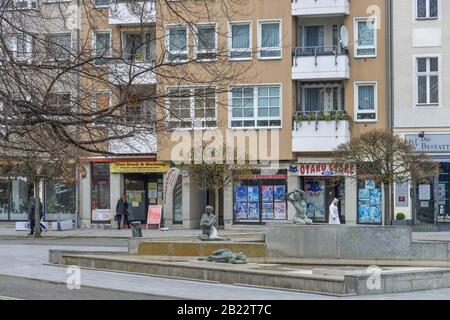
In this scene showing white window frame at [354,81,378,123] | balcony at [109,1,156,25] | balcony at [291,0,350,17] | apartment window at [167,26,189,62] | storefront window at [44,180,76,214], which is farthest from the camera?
storefront window at [44,180,76,214]

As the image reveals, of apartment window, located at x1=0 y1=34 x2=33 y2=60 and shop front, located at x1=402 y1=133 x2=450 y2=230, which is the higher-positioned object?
apartment window, located at x1=0 y1=34 x2=33 y2=60

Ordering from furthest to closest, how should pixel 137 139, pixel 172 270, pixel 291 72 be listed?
1. pixel 291 72
2. pixel 172 270
3. pixel 137 139

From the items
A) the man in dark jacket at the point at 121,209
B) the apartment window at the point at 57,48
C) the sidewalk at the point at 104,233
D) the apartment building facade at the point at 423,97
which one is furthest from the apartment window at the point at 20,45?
the man in dark jacket at the point at 121,209

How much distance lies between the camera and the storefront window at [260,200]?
43844mm

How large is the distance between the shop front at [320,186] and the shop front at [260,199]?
3.21 feet

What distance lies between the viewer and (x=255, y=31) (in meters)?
43.4

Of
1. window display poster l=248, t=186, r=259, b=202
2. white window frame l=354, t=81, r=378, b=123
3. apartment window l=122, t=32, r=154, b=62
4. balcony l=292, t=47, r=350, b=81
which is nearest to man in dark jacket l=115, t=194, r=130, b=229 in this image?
window display poster l=248, t=186, r=259, b=202

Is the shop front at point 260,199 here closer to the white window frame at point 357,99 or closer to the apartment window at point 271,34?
the white window frame at point 357,99

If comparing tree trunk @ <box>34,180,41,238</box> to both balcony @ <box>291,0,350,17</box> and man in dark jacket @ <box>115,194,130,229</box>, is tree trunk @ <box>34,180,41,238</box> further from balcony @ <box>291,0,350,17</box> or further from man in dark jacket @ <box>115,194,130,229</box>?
balcony @ <box>291,0,350,17</box>

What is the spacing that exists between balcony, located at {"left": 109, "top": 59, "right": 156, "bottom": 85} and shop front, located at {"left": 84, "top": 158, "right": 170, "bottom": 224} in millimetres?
32110

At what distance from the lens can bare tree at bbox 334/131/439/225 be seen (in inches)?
1393
